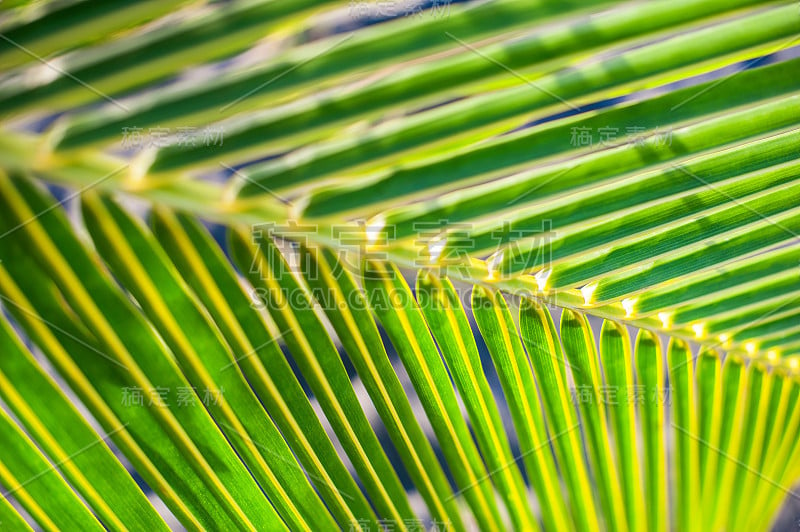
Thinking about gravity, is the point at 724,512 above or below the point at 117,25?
below

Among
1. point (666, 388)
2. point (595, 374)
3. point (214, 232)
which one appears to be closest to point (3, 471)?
point (214, 232)

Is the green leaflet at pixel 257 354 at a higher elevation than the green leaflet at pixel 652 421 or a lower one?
higher

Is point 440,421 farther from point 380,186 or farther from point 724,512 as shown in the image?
point 724,512

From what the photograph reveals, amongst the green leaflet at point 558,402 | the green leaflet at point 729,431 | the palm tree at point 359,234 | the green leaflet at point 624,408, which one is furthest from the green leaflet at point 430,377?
the green leaflet at point 729,431

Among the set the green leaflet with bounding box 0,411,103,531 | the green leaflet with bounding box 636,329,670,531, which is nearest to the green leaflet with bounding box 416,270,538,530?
the green leaflet with bounding box 636,329,670,531

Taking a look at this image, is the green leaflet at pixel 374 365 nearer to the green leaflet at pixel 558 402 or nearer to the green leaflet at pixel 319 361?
the green leaflet at pixel 319 361

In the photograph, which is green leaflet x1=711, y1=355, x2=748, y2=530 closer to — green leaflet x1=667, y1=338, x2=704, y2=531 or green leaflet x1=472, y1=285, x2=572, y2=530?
green leaflet x1=667, y1=338, x2=704, y2=531

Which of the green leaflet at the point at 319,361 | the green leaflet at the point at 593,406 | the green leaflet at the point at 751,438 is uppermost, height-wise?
the green leaflet at the point at 319,361

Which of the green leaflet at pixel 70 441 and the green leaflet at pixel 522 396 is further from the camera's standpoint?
the green leaflet at pixel 522 396
